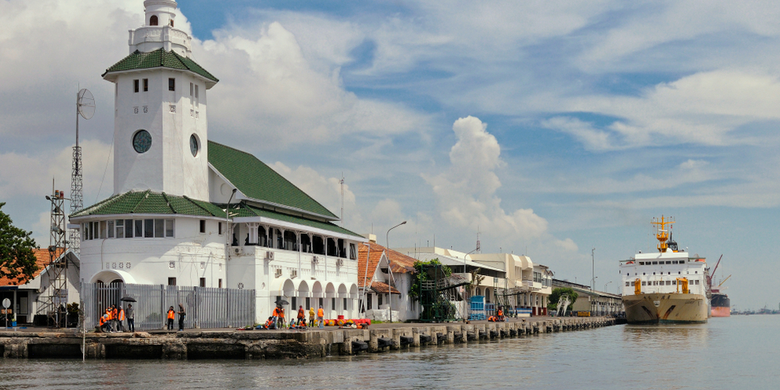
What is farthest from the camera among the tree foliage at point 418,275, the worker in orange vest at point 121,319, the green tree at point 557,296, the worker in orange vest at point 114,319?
the green tree at point 557,296

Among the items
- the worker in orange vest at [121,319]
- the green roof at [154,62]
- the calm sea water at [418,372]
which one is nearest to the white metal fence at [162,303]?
the worker in orange vest at [121,319]

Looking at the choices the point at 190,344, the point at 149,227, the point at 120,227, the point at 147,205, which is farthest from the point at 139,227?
the point at 190,344

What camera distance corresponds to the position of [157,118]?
49594 mm

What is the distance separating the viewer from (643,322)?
111 metres

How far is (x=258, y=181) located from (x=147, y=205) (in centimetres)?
1158

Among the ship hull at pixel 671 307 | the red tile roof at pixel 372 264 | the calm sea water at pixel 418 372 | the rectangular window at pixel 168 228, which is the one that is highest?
the rectangular window at pixel 168 228

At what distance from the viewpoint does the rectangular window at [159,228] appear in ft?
154

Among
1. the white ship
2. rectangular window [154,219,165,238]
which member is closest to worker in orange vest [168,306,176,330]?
rectangular window [154,219,165,238]

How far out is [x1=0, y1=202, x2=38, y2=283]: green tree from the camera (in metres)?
46.2

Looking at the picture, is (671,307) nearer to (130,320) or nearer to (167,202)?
(167,202)

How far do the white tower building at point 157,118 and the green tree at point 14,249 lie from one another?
237 inches

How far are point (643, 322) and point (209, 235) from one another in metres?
77.9

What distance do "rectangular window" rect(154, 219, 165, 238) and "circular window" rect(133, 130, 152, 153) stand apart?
5.20m

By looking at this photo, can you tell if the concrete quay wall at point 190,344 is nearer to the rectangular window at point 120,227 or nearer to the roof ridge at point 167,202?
the rectangular window at point 120,227
